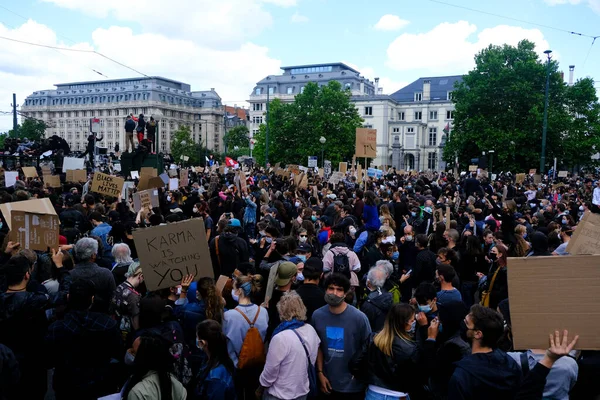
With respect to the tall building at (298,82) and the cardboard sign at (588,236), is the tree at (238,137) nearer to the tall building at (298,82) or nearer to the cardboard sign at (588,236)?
the tall building at (298,82)

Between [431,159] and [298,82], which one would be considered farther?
[298,82]

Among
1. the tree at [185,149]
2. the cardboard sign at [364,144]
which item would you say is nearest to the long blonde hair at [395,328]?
the cardboard sign at [364,144]

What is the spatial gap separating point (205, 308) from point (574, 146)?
46.4 metres

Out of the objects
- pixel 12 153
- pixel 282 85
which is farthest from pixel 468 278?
pixel 282 85

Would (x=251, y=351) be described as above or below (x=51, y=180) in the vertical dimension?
below

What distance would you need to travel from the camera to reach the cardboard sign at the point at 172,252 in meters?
4.94

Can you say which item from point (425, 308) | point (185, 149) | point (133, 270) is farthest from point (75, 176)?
point (185, 149)

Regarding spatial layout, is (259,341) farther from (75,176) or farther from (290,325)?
(75,176)

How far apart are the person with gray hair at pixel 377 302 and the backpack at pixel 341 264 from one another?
132cm

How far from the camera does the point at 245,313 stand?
443cm

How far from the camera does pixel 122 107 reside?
12331cm

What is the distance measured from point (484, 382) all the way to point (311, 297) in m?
2.10

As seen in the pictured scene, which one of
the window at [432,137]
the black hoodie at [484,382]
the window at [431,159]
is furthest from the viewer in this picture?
the window at [432,137]

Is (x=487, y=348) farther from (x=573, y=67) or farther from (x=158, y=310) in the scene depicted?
(x=573, y=67)
